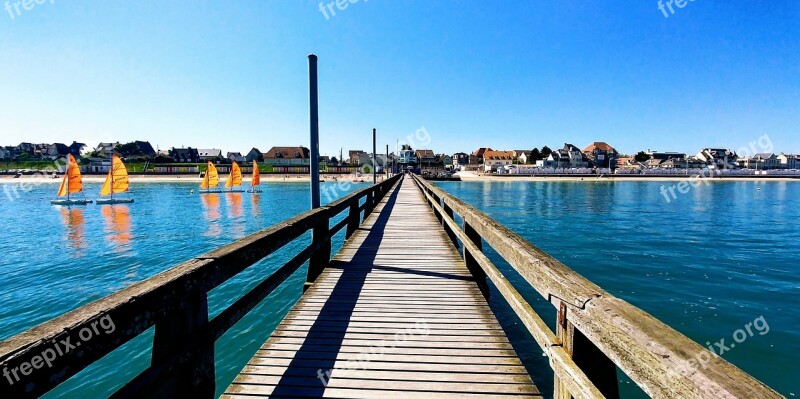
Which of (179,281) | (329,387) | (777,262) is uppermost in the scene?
(179,281)

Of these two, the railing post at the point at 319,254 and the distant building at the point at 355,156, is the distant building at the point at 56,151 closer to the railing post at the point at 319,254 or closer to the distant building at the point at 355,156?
the distant building at the point at 355,156

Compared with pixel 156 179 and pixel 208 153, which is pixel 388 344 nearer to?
pixel 156 179

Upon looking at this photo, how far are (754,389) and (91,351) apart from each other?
88.8 inches

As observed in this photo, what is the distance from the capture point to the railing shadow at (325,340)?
2682mm

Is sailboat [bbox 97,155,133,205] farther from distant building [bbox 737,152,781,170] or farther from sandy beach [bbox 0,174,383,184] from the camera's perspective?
distant building [bbox 737,152,781,170]

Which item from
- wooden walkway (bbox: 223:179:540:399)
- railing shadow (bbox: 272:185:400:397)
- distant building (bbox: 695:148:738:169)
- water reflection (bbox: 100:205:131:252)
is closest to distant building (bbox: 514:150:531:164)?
distant building (bbox: 695:148:738:169)

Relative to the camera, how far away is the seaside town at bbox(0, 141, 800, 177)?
10631cm

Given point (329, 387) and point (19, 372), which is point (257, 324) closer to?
point (329, 387)

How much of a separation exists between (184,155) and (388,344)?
140 metres

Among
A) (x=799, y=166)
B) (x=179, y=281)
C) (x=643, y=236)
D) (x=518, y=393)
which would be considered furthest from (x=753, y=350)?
(x=799, y=166)

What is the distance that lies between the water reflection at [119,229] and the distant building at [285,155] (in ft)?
283

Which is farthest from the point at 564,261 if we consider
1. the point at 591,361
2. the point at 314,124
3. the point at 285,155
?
the point at 285,155

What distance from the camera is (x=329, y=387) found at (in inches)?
105

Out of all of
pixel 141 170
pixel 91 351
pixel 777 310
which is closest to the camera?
pixel 91 351
